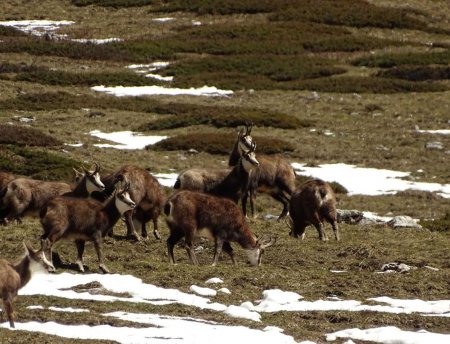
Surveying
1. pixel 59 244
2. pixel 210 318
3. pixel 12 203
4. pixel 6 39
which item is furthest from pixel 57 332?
pixel 6 39

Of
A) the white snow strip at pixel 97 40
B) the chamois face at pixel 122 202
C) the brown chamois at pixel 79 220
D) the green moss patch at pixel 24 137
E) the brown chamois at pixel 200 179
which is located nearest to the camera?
the brown chamois at pixel 79 220

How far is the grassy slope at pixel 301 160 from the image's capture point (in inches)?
685

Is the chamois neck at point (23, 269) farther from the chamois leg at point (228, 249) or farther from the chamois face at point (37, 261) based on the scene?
the chamois leg at point (228, 249)

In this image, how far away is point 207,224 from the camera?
19.4 meters

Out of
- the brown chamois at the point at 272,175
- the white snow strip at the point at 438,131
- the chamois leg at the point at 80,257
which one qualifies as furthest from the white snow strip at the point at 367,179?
the chamois leg at the point at 80,257

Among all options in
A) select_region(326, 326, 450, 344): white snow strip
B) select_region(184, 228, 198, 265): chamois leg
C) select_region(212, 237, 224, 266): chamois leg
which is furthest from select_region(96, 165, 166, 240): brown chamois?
select_region(326, 326, 450, 344): white snow strip

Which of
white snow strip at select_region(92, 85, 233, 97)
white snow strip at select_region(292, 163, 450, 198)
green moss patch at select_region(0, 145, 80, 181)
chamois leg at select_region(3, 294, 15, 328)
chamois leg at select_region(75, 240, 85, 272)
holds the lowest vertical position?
white snow strip at select_region(92, 85, 233, 97)

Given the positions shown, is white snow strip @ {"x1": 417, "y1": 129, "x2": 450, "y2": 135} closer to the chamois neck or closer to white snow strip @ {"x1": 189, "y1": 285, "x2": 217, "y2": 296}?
white snow strip @ {"x1": 189, "y1": 285, "x2": 217, "y2": 296}

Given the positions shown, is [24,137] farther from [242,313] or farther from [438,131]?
[242,313]

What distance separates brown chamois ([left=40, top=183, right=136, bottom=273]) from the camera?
1778cm

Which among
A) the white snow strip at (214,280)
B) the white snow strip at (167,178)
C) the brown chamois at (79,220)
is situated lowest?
the white snow strip at (167,178)

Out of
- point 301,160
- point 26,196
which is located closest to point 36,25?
point 301,160

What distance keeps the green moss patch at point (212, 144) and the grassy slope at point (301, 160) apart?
35.1 inches

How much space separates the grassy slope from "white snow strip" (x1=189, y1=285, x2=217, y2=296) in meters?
0.31
